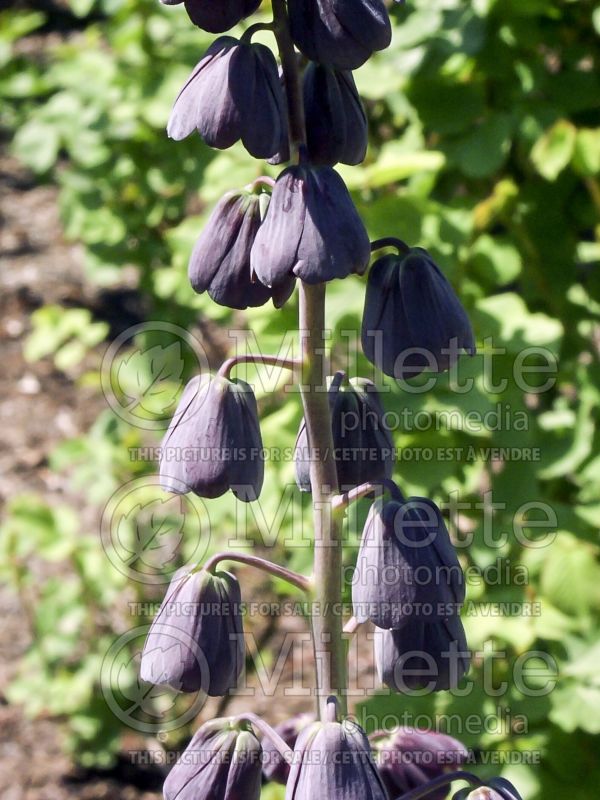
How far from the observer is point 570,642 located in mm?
2383

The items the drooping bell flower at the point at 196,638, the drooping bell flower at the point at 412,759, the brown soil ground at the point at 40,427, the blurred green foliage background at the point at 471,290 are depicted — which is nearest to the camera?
the drooping bell flower at the point at 196,638

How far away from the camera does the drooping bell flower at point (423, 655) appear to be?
138 centimetres

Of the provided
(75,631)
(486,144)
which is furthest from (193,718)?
(486,144)

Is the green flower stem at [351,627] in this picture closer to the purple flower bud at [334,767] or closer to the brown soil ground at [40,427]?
the purple flower bud at [334,767]

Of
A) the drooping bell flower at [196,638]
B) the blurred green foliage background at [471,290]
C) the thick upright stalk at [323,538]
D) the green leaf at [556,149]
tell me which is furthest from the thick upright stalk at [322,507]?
the green leaf at [556,149]

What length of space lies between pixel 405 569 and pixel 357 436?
227 millimetres

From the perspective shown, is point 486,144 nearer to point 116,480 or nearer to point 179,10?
point 179,10

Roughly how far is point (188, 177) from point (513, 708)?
1.71m

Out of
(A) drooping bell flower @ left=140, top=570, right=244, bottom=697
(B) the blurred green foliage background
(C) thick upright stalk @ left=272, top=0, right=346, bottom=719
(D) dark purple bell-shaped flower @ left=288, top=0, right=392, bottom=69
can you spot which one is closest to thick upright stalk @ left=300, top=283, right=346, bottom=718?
(C) thick upright stalk @ left=272, top=0, right=346, bottom=719

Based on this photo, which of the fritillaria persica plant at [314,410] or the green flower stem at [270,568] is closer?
the fritillaria persica plant at [314,410]

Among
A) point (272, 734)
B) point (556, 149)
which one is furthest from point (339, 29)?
point (556, 149)

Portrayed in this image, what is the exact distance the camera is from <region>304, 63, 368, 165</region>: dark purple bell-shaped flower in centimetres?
131

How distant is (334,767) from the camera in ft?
4.14

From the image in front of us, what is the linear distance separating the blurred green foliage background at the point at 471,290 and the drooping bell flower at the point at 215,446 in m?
0.75
